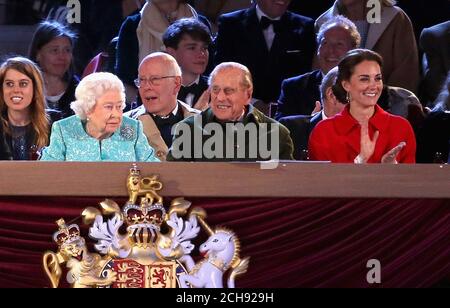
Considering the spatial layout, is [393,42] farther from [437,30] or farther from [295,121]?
[295,121]

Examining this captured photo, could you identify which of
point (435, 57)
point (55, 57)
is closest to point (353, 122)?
point (435, 57)

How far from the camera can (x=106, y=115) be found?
6.68 meters

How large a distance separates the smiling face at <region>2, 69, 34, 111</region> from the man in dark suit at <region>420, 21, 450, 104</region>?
187 cm

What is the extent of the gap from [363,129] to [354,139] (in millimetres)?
59

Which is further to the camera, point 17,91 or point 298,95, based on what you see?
point 298,95

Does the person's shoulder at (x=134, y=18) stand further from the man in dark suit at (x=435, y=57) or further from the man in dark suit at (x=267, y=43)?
the man in dark suit at (x=435, y=57)

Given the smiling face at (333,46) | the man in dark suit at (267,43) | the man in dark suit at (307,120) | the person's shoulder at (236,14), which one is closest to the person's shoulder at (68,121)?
the man in dark suit at (307,120)

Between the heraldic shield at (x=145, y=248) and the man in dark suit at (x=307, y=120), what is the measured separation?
75 centimetres

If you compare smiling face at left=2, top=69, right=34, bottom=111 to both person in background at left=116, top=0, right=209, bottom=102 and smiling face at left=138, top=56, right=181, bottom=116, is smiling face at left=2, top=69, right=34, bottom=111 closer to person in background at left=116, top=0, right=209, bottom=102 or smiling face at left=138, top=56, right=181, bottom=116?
smiling face at left=138, top=56, right=181, bottom=116

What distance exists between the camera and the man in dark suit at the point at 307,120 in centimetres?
708
